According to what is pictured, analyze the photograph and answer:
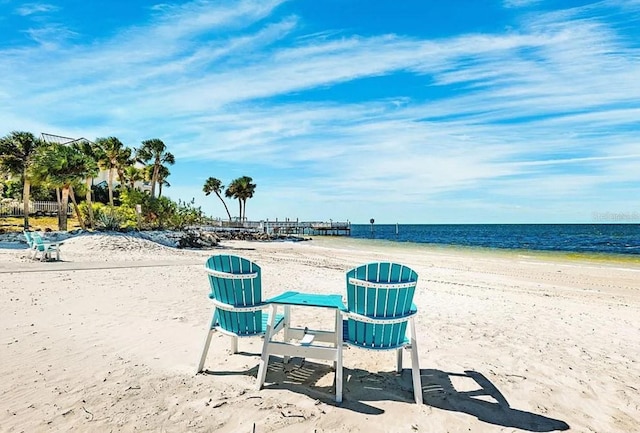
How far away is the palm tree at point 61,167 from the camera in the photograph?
2173cm

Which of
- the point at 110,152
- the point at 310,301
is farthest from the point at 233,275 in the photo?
the point at 110,152

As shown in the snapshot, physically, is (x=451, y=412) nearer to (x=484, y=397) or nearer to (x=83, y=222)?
(x=484, y=397)

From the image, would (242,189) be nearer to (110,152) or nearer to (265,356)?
(110,152)

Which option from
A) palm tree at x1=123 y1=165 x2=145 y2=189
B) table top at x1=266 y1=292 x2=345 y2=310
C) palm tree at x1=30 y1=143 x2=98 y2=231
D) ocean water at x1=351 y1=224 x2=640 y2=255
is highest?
palm tree at x1=123 y1=165 x2=145 y2=189

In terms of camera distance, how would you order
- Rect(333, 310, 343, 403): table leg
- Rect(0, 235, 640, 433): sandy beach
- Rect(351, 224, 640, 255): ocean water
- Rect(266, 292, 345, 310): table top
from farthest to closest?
1. Rect(351, 224, 640, 255): ocean water
2. Rect(266, 292, 345, 310): table top
3. Rect(333, 310, 343, 403): table leg
4. Rect(0, 235, 640, 433): sandy beach

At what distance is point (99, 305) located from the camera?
23.9 feet

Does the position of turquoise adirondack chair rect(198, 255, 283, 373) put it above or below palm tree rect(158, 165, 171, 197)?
below

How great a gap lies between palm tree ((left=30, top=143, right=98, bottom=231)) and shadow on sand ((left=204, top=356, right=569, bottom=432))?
2215 centimetres

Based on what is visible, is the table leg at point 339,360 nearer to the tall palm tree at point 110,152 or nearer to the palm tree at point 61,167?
the palm tree at point 61,167

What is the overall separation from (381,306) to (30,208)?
3744 cm

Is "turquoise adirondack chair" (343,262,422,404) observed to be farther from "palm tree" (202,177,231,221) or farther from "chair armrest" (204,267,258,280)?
"palm tree" (202,177,231,221)

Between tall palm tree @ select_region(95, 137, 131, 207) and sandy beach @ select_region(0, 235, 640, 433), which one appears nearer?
sandy beach @ select_region(0, 235, 640, 433)

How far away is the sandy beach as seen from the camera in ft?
11.1

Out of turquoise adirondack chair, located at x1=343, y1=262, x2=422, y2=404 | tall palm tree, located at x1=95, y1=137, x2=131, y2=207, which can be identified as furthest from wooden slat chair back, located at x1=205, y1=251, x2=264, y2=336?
tall palm tree, located at x1=95, y1=137, x2=131, y2=207
